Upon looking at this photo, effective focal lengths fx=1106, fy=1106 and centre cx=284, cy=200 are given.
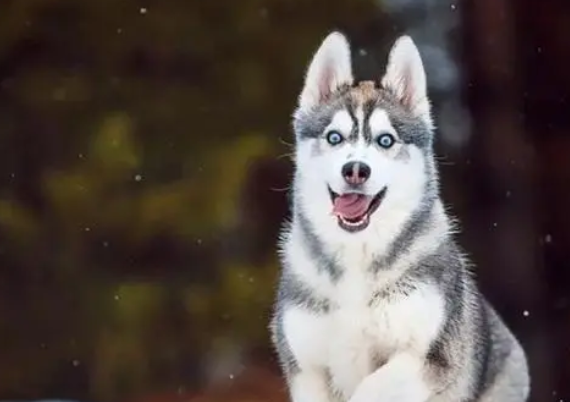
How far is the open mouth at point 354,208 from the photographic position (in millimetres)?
1354

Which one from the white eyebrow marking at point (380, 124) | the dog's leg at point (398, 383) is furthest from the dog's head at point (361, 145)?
the dog's leg at point (398, 383)

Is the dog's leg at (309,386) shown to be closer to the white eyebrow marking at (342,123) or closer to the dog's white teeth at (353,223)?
the dog's white teeth at (353,223)

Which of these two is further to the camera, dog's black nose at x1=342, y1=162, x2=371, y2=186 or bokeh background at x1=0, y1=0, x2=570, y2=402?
bokeh background at x1=0, y1=0, x2=570, y2=402

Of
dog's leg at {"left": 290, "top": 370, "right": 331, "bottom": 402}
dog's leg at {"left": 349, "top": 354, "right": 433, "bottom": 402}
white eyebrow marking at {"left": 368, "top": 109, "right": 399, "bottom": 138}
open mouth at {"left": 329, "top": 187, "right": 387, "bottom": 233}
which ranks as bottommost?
dog's leg at {"left": 290, "top": 370, "right": 331, "bottom": 402}

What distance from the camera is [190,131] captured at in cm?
149

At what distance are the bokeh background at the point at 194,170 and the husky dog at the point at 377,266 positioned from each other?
54 millimetres

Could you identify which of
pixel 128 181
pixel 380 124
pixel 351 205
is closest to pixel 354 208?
pixel 351 205

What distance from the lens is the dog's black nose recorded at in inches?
52.4

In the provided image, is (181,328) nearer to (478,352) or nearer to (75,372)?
(75,372)

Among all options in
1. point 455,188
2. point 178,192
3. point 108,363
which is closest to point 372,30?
point 455,188

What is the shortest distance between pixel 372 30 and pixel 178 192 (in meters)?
0.34

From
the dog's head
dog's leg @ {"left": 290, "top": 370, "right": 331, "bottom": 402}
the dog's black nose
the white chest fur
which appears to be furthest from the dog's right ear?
dog's leg @ {"left": 290, "top": 370, "right": 331, "bottom": 402}

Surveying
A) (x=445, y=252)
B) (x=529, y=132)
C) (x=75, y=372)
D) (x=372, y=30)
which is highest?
(x=372, y=30)

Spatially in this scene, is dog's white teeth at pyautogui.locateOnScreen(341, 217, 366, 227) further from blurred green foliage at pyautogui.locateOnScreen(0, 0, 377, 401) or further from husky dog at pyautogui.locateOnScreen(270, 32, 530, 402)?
blurred green foliage at pyautogui.locateOnScreen(0, 0, 377, 401)
